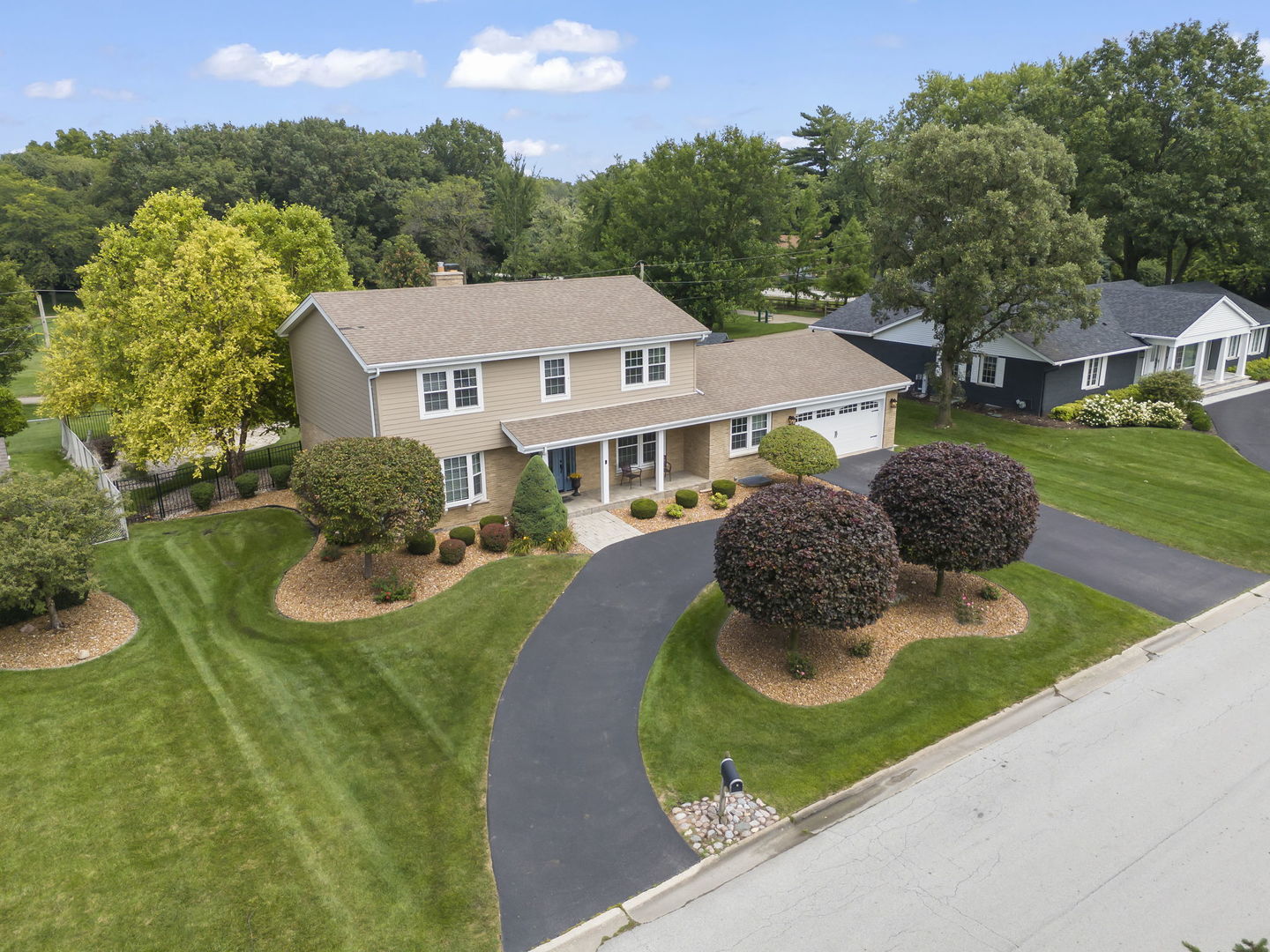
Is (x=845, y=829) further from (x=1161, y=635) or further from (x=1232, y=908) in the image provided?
(x=1161, y=635)

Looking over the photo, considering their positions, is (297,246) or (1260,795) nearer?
(1260,795)

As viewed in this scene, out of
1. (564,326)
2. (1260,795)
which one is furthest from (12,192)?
(1260,795)

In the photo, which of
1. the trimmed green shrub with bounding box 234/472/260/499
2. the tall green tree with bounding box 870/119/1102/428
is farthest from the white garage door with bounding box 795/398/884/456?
the trimmed green shrub with bounding box 234/472/260/499

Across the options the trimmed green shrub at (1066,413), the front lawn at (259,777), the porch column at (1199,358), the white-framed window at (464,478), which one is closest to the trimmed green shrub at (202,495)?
the front lawn at (259,777)

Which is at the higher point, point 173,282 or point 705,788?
point 173,282

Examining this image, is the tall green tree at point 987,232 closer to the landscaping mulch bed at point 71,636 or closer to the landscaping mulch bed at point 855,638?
the landscaping mulch bed at point 855,638
